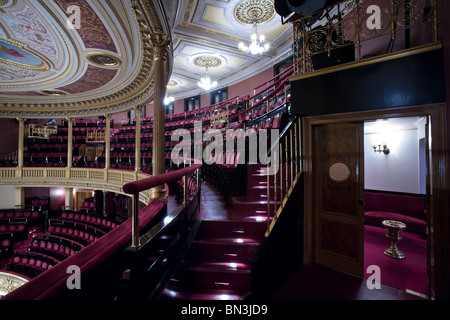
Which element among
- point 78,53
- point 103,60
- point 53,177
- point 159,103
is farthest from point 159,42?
point 53,177

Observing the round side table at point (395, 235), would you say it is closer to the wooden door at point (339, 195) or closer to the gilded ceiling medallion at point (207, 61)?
the wooden door at point (339, 195)

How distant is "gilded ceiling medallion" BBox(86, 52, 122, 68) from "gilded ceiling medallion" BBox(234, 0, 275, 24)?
401cm

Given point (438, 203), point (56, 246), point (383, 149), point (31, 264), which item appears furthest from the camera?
point (56, 246)

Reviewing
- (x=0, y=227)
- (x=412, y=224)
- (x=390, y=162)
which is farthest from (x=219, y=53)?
(x=0, y=227)

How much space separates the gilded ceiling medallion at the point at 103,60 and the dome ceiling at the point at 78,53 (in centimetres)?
3

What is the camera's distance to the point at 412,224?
402cm

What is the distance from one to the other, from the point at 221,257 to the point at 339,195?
1721 mm

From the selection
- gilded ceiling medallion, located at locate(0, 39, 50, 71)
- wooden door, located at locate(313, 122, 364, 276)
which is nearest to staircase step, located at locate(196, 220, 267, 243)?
wooden door, located at locate(313, 122, 364, 276)

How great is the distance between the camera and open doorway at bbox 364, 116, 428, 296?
11.8 ft

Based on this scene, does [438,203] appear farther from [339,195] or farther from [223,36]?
[223,36]

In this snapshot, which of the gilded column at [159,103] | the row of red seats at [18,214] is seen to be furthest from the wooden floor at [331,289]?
the row of red seats at [18,214]

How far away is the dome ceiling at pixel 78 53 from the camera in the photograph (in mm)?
3838

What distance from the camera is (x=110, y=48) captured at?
5207mm
